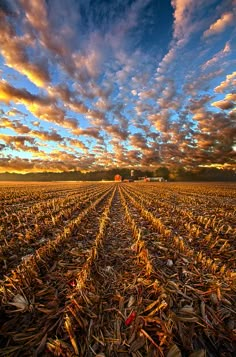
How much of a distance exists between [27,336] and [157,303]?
1.81m

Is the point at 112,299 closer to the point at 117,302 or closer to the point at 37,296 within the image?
the point at 117,302

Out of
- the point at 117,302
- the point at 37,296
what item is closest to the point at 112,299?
the point at 117,302

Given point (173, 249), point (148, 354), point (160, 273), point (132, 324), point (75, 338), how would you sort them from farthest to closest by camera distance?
point (173, 249), point (160, 273), point (132, 324), point (75, 338), point (148, 354)

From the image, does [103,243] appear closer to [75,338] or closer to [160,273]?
[160,273]

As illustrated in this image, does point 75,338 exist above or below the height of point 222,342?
above

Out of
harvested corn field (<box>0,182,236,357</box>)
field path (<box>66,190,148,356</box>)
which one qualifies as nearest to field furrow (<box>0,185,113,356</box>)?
harvested corn field (<box>0,182,236,357</box>)

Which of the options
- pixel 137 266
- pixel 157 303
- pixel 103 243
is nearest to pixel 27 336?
pixel 157 303

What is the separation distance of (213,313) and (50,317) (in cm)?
243

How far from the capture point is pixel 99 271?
12.3 feet

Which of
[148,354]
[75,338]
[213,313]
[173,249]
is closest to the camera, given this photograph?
[148,354]

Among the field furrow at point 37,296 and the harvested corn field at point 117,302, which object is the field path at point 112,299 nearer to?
the harvested corn field at point 117,302

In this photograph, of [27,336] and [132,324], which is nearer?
[27,336]

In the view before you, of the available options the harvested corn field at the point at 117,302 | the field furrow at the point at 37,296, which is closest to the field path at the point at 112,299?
the harvested corn field at the point at 117,302

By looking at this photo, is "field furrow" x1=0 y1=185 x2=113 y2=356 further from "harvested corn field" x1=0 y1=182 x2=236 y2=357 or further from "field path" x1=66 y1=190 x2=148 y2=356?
"field path" x1=66 y1=190 x2=148 y2=356
